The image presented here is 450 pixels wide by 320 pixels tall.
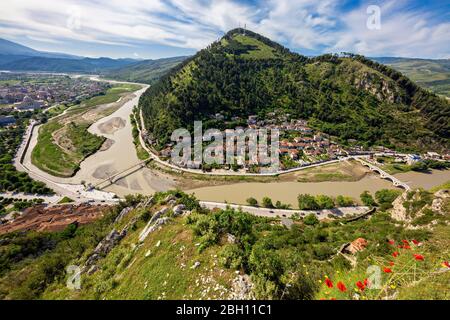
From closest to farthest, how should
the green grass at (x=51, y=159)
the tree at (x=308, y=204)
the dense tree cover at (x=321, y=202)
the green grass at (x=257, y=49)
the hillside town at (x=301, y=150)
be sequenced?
the tree at (x=308, y=204) → the dense tree cover at (x=321, y=202) → the green grass at (x=51, y=159) → the hillside town at (x=301, y=150) → the green grass at (x=257, y=49)

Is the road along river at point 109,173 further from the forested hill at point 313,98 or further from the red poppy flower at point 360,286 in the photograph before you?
the red poppy flower at point 360,286

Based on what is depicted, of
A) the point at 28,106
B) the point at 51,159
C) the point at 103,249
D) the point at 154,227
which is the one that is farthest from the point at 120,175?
the point at 28,106

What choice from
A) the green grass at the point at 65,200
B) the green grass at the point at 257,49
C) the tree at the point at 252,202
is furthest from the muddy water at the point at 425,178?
the green grass at the point at 257,49

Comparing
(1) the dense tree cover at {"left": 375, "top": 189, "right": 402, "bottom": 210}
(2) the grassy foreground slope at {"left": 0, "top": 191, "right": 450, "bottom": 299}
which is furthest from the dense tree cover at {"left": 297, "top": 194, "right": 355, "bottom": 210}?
(2) the grassy foreground slope at {"left": 0, "top": 191, "right": 450, "bottom": 299}

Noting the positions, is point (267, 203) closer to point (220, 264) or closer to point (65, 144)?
point (220, 264)
